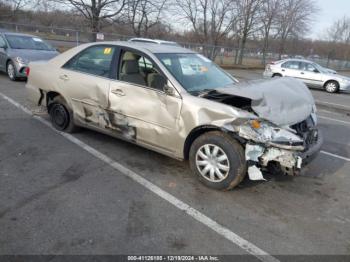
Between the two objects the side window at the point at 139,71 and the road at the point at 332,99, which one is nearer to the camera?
the side window at the point at 139,71

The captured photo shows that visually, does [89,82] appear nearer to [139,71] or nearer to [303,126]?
[139,71]

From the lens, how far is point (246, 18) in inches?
1251

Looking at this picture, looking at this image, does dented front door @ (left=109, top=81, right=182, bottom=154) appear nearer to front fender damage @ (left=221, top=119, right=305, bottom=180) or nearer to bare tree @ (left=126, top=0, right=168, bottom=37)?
front fender damage @ (left=221, top=119, right=305, bottom=180)

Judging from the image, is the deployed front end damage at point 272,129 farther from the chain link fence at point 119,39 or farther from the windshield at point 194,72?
the chain link fence at point 119,39

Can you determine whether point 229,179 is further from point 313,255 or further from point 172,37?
point 172,37

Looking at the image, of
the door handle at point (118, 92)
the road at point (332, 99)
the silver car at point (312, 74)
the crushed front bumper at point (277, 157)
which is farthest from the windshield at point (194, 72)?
the silver car at point (312, 74)

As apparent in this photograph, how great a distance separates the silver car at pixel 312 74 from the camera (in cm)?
1464

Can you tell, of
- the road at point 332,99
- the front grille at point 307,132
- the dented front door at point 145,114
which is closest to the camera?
the front grille at point 307,132

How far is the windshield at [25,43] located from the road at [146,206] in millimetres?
6330

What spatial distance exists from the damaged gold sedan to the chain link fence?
575 inches

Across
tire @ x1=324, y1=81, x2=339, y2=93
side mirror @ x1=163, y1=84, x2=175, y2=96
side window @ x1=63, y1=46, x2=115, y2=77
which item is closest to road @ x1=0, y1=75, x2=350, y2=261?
side mirror @ x1=163, y1=84, x2=175, y2=96

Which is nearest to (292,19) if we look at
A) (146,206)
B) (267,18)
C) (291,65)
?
(267,18)

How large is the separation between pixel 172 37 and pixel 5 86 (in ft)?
83.1

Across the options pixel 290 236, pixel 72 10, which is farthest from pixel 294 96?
pixel 72 10
